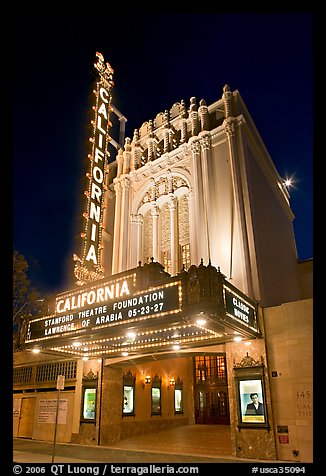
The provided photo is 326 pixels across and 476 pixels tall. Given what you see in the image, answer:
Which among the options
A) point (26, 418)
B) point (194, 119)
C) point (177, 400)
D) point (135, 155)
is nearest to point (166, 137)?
point (194, 119)

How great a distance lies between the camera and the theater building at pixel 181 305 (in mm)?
11219

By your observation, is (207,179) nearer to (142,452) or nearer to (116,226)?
(116,226)

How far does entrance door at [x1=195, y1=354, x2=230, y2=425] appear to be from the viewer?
2380 centimetres

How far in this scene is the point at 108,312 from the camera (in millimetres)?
11672

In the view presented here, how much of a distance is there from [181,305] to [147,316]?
1.28 m

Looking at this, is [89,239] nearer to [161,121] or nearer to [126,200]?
[126,200]

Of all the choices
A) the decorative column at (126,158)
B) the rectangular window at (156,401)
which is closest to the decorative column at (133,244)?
the decorative column at (126,158)

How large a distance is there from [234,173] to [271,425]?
411 inches

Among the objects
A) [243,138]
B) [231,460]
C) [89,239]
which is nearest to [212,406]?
[231,460]

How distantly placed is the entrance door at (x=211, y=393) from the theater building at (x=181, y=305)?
0.27 ft

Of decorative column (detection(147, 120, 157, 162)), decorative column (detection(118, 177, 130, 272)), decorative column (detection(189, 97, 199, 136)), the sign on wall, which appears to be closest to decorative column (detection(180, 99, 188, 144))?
decorative column (detection(189, 97, 199, 136))

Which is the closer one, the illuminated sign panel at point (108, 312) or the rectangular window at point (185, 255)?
the illuminated sign panel at point (108, 312)

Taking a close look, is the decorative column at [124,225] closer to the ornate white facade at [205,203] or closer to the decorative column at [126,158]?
the ornate white facade at [205,203]

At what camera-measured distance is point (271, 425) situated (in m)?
11.4
